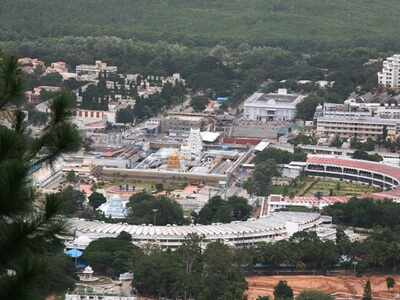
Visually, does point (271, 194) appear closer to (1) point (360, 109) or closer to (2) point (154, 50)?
(1) point (360, 109)

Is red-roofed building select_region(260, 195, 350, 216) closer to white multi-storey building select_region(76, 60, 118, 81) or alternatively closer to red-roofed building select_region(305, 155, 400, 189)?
red-roofed building select_region(305, 155, 400, 189)

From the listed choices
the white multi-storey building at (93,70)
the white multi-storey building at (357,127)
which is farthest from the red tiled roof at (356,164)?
the white multi-storey building at (93,70)

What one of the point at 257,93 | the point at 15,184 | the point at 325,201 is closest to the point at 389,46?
the point at 257,93

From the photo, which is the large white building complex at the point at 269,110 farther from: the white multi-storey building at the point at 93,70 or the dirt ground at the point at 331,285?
the dirt ground at the point at 331,285

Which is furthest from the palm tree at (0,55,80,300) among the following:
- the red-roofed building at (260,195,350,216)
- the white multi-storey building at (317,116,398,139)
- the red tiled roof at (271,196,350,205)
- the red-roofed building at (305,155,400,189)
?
the white multi-storey building at (317,116,398,139)

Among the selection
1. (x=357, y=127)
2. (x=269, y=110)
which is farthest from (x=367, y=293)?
(x=269, y=110)

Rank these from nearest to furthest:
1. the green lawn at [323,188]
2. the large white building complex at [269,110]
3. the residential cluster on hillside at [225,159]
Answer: the residential cluster on hillside at [225,159]
the green lawn at [323,188]
the large white building complex at [269,110]

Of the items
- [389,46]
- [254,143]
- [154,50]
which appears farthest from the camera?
[389,46]
